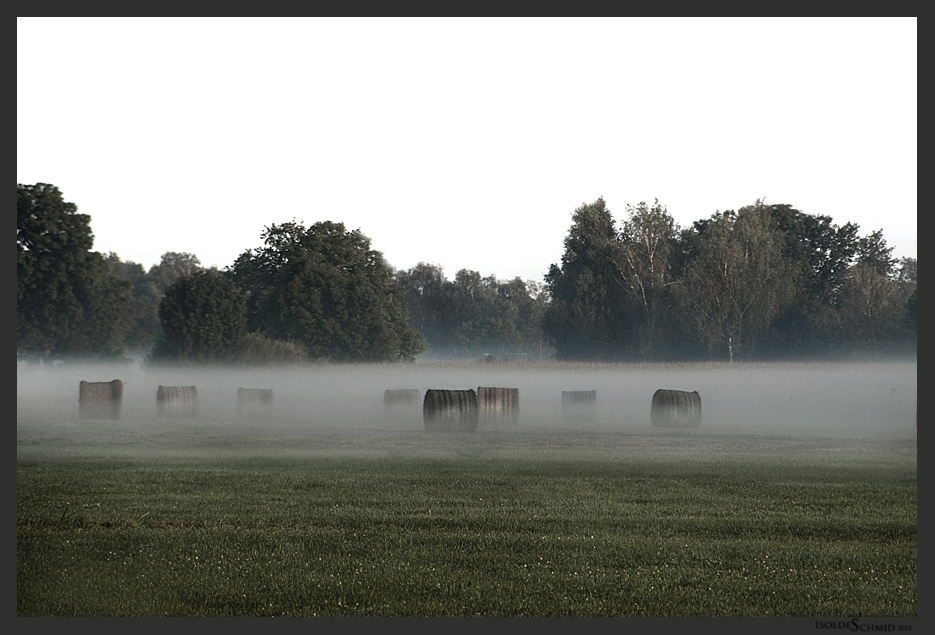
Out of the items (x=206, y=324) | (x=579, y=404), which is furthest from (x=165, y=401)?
(x=579, y=404)

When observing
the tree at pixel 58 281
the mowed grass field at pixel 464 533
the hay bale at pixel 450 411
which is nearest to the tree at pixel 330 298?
the tree at pixel 58 281

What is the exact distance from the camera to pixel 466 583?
30.1 ft

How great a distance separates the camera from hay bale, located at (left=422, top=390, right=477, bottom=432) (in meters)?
27.0

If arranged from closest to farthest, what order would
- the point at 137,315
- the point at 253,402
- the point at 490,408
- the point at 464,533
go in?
the point at 464,533 → the point at 490,408 → the point at 253,402 → the point at 137,315

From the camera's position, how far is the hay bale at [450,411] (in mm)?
26984

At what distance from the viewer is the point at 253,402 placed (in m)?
36.1

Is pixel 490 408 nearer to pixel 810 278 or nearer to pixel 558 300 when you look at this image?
pixel 558 300

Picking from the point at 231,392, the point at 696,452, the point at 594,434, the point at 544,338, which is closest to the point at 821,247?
the point at 544,338

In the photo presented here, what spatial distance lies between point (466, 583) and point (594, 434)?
18981 mm

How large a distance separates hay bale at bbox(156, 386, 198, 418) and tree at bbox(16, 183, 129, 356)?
8.66 ft

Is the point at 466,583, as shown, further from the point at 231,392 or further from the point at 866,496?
the point at 231,392

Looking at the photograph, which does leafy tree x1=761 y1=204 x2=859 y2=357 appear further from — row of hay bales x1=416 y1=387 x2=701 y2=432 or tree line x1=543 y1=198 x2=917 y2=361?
row of hay bales x1=416 y1=387 x2=701 y2=432

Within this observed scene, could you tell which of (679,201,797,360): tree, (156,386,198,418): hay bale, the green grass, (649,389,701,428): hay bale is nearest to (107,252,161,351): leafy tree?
(156,386,198,418): hay bale

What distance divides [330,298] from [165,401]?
42.0 ft
